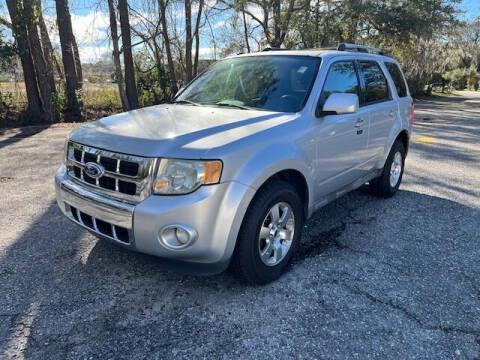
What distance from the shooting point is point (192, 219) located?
256 centimetres

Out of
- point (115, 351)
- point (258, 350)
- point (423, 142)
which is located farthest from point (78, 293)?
point (423, 142)

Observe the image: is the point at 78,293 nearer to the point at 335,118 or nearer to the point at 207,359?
the point at 207,359

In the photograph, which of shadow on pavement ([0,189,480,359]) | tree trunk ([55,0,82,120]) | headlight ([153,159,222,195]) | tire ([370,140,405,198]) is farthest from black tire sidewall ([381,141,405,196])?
tree trunk ([55,0,82,120])

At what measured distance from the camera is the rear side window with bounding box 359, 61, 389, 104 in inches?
176

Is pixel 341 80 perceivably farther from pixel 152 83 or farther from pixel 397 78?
pixel 152 83

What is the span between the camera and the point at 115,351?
2.44m

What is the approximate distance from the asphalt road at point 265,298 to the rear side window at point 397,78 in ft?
5.64

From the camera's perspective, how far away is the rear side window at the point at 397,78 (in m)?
5.17

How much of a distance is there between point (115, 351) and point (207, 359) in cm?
57

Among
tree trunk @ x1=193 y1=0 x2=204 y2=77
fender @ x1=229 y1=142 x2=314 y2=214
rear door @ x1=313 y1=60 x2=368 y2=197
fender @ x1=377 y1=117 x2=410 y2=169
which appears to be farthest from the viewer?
tree trunk @ x1=193 y1=0 x2=204 y2=77

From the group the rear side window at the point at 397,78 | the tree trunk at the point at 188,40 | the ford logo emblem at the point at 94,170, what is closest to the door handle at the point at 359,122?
the rear side window at the point at 397,78

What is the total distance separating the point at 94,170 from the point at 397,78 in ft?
13.7

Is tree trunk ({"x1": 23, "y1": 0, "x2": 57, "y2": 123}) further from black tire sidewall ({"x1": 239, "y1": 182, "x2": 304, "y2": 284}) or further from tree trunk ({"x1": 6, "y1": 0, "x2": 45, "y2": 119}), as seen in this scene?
black tire sidewall ({"x1": 239, "y1": 182, "x2": 304, "y2": 284})

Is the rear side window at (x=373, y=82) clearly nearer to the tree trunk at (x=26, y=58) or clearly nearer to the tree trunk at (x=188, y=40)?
the tree trunk at (x=26, y=58)
